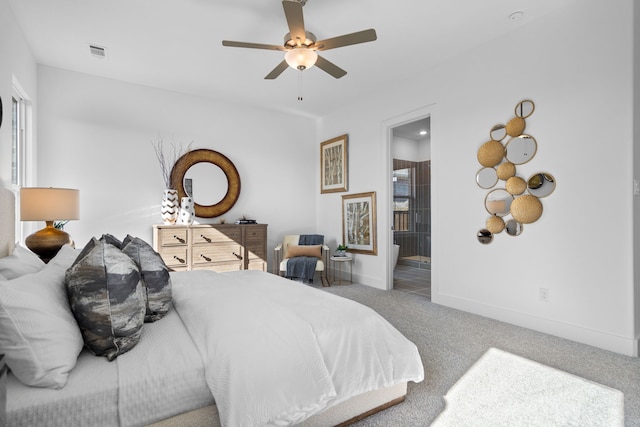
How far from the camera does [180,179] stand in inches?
177

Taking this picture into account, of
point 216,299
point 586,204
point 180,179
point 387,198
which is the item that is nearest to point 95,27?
point 180,179

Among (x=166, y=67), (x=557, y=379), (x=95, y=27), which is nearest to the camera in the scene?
(x=557, y=379)

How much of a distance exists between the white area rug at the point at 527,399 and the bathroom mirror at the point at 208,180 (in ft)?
12.2

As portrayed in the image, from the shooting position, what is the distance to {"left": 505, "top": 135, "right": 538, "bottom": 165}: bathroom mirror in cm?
294

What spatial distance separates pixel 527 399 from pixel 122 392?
1.95 metres

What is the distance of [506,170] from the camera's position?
122 inches

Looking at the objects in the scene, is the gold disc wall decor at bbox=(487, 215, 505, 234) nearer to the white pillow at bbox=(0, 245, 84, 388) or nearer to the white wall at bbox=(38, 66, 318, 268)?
the white wall at bbox=(38, 66, 318, 268)

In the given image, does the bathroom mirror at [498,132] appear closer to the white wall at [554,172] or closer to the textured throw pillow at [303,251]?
the white wall at [554,172]

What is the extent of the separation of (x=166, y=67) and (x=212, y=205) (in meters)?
1.82

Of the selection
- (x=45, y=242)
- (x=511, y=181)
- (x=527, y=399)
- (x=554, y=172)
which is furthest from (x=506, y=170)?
(x=45, y=242)

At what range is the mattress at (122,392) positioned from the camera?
40.3 inches

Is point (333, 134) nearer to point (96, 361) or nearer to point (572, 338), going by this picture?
point (572, 338)

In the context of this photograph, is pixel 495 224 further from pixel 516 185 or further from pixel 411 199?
pixel 411 199

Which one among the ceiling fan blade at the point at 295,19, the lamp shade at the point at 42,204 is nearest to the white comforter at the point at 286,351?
the lamp shade at the point at 42,204
